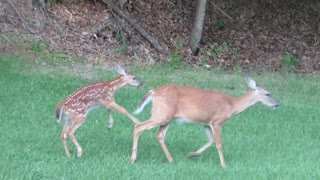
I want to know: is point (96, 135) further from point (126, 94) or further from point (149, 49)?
point (149, 49)

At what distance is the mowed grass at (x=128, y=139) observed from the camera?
848 cm

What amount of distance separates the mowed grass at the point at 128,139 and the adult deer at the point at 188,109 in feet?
0.93

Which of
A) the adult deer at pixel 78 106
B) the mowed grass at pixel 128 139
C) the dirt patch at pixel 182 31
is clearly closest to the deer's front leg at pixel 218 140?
the mowed grass at pixel 128 139

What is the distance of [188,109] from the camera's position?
31.1 feet

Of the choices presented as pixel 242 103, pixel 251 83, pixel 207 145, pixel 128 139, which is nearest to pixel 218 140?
pixel 207 145

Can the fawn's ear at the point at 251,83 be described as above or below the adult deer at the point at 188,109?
above

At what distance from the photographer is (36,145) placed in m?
9.38

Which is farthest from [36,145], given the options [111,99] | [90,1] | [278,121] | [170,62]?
[90,1]

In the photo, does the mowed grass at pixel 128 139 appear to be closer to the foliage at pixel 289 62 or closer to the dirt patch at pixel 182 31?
the dirt patch at pixel 182 31

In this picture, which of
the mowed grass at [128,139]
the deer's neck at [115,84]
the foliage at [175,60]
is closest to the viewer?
the mowed grass at [128,139]

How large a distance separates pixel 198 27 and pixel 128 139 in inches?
365

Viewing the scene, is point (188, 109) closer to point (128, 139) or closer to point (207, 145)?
point (207, 145)

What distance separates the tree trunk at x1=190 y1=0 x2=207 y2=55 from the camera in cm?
1898

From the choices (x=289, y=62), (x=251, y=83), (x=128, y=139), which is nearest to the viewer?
(x=251, y=83)
